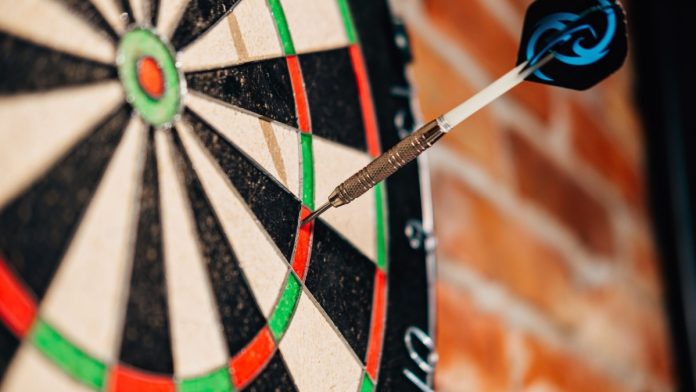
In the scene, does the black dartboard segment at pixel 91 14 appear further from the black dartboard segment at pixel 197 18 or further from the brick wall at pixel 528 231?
the brick wall at pixel 528 231

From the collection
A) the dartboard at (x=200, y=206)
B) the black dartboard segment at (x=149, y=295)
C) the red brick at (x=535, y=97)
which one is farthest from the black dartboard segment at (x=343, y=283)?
the red brick at (x=535, y=97)

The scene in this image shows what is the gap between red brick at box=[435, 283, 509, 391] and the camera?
27.2 inches

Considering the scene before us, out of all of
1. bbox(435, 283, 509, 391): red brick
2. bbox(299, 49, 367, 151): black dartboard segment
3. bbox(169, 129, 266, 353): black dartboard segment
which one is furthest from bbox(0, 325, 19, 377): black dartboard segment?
bbox(435, 283, 509, 391): red brick

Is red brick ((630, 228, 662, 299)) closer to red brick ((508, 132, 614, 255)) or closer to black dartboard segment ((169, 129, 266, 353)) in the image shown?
red brick ((508, 132, 614, 255))

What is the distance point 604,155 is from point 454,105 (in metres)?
0.47

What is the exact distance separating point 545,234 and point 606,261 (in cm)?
20

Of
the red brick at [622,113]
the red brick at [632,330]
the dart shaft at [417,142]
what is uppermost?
the red brick at [622,113]

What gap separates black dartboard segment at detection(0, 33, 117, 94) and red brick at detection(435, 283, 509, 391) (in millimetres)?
434

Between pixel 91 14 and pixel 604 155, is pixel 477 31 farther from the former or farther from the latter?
pixel 91 14

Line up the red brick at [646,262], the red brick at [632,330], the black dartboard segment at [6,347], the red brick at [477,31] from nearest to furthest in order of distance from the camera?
1. the black dartboard segment at [6,347]
2. the red brick at [477,31]
3. the red brick at [632,330]
4. the red brick at [646,262]

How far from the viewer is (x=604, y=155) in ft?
3.81

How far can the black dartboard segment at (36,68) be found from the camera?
0.95ft

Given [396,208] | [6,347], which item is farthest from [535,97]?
[6,347]

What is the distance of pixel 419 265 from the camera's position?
0.56 m
